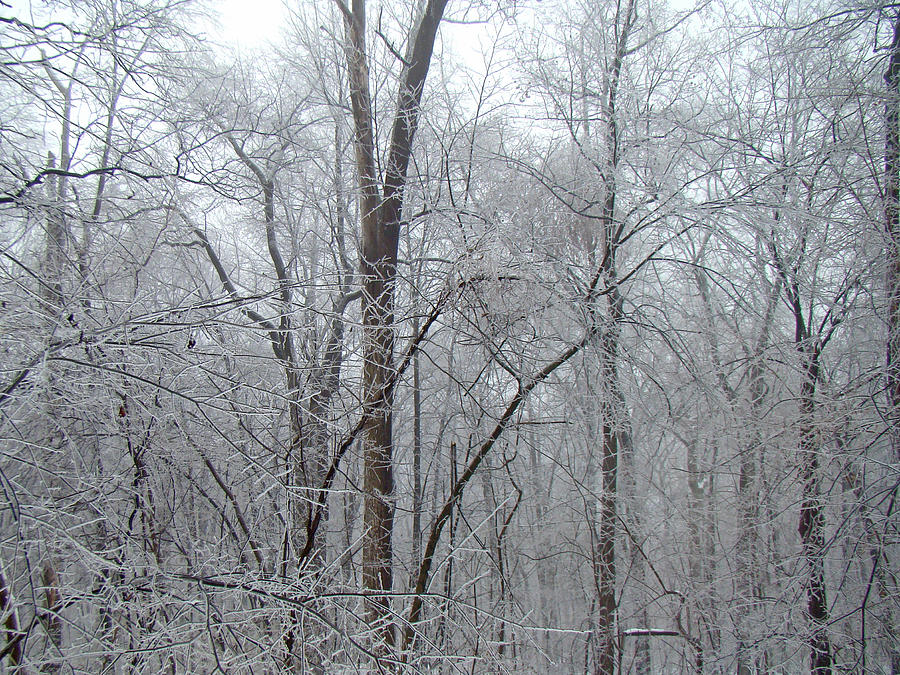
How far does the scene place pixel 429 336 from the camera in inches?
125

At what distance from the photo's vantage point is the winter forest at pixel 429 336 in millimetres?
1995

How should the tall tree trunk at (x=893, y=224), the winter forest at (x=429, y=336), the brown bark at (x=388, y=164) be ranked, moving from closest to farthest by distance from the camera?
the winter forest at (x=429, y=336) < the brown bark at (x=388, y=164) < the tall tree trunk at (x=893, y=224)

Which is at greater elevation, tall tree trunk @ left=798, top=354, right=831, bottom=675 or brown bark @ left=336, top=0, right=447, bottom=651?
brown bark @ left=336, top=0, right=447, bottom=651

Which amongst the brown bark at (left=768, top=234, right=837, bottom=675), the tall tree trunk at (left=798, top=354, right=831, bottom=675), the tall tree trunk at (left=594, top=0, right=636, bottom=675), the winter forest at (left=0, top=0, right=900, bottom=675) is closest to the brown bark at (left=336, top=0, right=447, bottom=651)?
the winter forest at (left=0, top=0, right=900, bottom=675)

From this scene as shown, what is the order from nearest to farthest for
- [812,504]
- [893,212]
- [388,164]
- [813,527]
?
[388,164], [893,212], [813,527], [812,504]

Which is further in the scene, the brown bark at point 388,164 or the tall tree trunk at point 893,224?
the tall tree trunk at point 893,224

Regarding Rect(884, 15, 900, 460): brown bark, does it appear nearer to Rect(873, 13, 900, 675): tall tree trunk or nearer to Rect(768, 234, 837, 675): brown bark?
Rect(873, 13, 900, 675): tall tree trunk

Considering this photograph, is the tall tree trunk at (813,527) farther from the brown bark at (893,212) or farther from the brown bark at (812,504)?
the brown bark at (893,212)

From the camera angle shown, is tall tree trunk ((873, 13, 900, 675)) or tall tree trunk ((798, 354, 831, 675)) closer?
tall tree trunk ((873, 13, 900, 675))

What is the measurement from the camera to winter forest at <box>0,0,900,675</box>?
1995mm

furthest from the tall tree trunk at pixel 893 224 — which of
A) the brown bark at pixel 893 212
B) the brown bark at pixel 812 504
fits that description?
the brown bark at pixel 812 504

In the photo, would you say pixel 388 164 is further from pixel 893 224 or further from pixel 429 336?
pixel 893 224

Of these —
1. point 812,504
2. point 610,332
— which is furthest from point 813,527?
point 610,332

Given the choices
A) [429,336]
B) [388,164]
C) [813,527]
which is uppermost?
[388,164]
